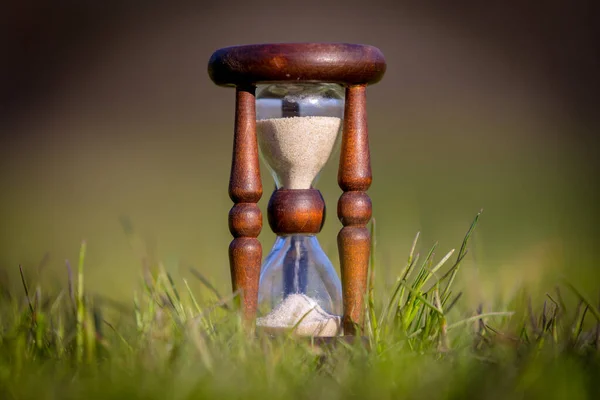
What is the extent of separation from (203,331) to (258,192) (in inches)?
9.4

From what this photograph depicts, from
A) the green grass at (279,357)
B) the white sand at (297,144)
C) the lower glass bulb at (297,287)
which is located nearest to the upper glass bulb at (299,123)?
the white sand at (297,144)

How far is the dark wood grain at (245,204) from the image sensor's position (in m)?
1.46

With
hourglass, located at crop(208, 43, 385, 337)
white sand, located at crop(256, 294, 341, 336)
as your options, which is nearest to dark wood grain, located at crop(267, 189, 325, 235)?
hourglass, located at crop(208, 43, 385, 337)

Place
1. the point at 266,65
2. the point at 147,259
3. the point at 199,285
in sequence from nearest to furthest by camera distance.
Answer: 1. the point at 266,65
2. the point at 147,259
3. the point at 199,285

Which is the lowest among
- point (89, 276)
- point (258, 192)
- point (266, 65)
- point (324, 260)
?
point (89, 276)

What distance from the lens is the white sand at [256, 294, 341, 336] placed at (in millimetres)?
1482

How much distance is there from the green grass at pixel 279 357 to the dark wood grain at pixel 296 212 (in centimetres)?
15

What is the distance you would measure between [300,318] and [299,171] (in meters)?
0.25

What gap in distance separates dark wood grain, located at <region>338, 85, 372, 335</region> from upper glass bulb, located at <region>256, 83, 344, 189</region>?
0.04 metres

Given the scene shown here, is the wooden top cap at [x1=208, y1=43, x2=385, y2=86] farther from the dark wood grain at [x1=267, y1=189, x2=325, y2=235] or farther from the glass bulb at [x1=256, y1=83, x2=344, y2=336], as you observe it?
the dark wood grain at [x1=267, y1=189, x2=325, y2=235]

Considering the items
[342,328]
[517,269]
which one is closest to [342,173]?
[342,328]

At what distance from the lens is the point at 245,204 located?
4.83 ft

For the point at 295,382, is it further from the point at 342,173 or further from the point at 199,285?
the point at 199,285

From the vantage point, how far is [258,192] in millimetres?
1471
